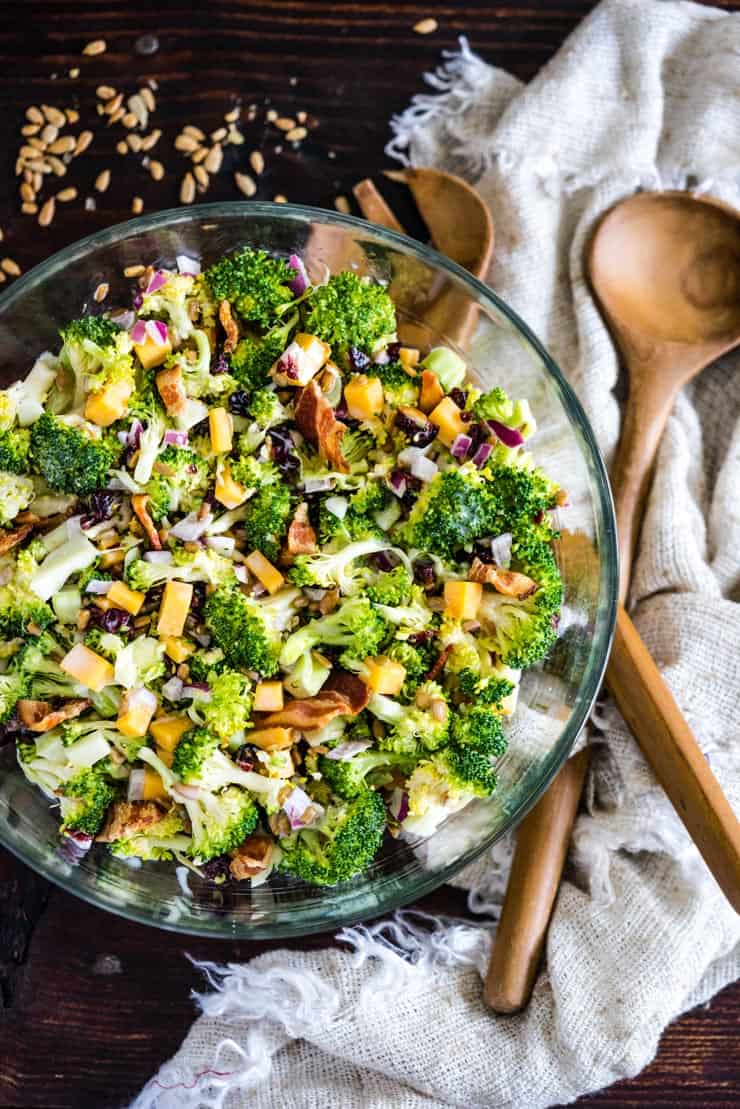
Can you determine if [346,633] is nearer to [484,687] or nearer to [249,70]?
[484,687]

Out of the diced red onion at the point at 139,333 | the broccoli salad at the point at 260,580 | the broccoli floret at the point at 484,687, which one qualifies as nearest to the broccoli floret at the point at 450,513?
the broccoli salad at the point at 260,580

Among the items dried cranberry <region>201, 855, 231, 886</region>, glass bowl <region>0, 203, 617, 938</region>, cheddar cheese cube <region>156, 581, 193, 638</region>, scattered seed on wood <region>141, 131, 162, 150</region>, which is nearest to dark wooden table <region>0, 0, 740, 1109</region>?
scattered seed on wood <region>141, 131, 162, 150</region>

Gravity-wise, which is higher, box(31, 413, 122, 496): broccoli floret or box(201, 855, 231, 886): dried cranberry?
box(31, 413, 122, 496): broccoli floret

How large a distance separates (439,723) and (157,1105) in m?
1.46

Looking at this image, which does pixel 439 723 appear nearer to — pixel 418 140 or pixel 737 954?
pixel 737 954

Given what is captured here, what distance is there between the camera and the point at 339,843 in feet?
7.56

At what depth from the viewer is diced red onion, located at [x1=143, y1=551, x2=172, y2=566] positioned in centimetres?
228

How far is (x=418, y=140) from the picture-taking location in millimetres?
3072

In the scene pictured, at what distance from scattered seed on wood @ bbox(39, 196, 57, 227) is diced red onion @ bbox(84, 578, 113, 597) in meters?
1.30

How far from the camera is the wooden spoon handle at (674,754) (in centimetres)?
255

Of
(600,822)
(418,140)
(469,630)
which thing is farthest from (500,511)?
(418,140)

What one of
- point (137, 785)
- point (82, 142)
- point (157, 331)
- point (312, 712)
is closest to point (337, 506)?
point (312, 712)

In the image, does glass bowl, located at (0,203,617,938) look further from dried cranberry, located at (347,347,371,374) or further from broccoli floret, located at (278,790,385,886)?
dried cranberry, located at (347,347,371,374)

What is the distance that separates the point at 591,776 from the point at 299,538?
3.63 ft
